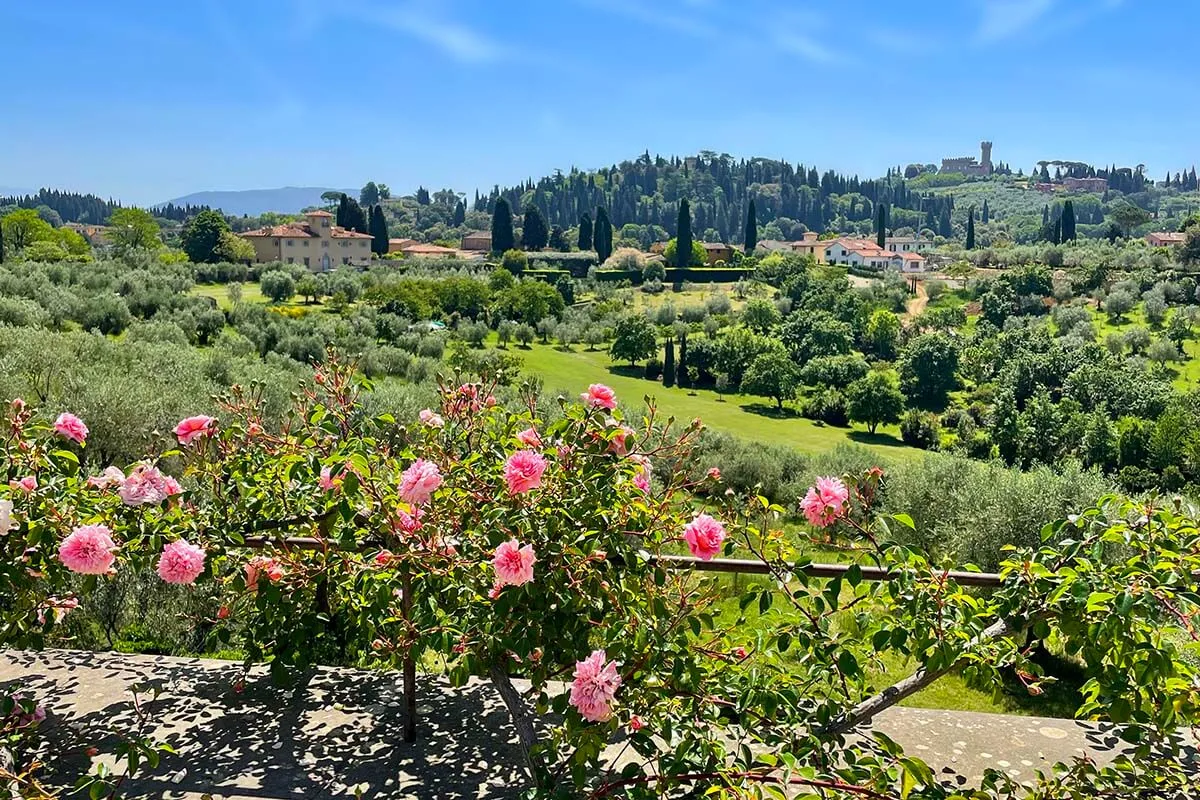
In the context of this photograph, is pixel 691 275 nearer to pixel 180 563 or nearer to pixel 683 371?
pixel 683 371

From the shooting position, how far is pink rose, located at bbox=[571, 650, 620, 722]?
2117mm

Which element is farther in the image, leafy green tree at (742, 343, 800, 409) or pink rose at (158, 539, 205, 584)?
leafy green tree at (742, 343, 800, 409)

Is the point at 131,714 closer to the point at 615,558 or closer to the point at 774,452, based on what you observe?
the point at 615,558

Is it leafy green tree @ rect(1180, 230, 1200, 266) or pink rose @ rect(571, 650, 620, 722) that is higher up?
leafy green tree @ rect(1180, 230, 1200, 266)

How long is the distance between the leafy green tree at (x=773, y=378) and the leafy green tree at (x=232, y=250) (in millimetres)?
43748

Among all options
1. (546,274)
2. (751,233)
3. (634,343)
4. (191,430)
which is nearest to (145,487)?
(191,430)

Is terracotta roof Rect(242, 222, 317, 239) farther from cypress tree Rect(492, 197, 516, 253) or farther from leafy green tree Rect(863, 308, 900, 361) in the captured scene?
leafy green tree Rect(863, 308, 900, 361)

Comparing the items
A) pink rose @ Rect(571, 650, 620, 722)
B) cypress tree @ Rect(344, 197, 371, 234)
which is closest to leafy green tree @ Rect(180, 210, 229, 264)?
cypress tree @ Rect(344, 197, 371, 234)

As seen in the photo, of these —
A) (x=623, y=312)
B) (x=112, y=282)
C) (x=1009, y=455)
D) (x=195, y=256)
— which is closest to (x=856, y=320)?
(x=623, y=312)

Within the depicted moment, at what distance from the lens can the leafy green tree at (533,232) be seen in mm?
87438

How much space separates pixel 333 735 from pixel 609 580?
5.27 feet

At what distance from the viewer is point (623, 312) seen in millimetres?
62969

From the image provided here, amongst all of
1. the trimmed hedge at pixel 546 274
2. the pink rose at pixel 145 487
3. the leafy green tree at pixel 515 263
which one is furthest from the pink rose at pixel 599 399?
the leafy green tree at pixel 515 263

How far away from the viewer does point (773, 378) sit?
46031mm
